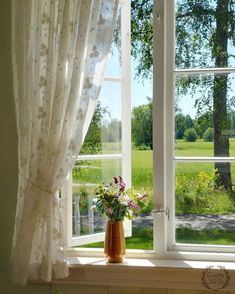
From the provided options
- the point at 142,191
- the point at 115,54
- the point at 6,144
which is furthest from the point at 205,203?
the point at 6,144

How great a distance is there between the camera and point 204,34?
2.23 m

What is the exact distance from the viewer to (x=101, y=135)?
2287 millimetres

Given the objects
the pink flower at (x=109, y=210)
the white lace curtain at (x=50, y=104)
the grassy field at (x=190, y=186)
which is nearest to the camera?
the white lace curtain at (x=50, y=104)

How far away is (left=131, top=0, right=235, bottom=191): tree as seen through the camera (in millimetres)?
2205

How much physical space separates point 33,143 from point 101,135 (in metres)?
0.41

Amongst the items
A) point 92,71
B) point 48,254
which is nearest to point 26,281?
point 48,254

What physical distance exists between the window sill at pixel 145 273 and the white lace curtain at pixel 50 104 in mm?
168

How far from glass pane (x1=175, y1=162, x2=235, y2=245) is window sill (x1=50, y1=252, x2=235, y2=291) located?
14 centimetres

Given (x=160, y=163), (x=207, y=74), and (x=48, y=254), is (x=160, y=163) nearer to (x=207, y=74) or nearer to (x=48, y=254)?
(x=207, y=74)

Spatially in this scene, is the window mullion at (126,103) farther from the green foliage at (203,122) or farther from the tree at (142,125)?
the green foliage at (203,122)

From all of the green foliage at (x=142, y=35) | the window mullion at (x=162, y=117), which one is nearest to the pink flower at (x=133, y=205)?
the window mullion at (x=162, y=117)

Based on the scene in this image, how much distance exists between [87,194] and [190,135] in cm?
62

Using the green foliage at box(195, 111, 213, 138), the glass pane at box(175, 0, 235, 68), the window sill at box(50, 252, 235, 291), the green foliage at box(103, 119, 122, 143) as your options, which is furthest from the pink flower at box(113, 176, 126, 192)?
the glass pane at box(175, 0, 235, 68)

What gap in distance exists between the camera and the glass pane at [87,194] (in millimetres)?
2268
